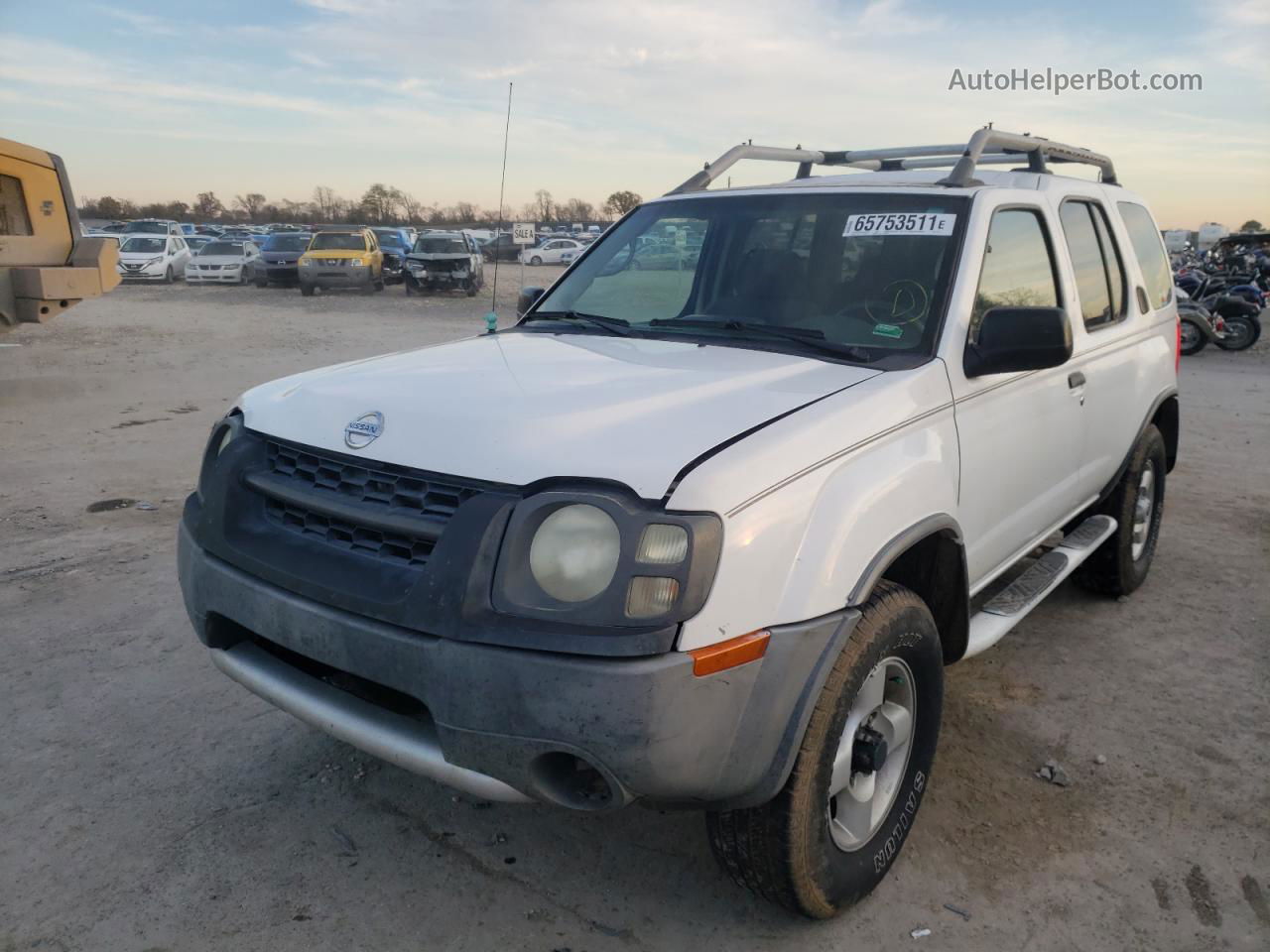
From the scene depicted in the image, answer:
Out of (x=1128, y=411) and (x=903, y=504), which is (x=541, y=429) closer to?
(x=903, y=504)

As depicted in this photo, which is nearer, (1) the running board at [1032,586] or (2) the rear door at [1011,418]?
(2) the rear door at [1011,418]

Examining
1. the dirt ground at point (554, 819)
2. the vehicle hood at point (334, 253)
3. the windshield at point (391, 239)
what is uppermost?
the windshield at point (391, 239)

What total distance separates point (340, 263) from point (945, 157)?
22.5 metres

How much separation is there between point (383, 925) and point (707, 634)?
1.25m

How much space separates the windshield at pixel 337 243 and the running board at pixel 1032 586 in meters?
23.9

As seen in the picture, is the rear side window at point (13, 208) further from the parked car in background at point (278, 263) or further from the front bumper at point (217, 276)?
the front bumper at point (217, 276)

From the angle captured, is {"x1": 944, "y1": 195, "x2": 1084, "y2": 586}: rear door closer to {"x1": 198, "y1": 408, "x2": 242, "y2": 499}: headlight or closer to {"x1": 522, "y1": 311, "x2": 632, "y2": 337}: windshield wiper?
{"x1": 522, "y1": 311, "x2": 632, "y2": 337}: windshield wiper

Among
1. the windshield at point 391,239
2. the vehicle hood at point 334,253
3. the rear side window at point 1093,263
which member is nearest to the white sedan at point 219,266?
the vehicle hood at point 334,253

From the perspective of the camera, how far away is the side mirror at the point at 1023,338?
2.86 metres

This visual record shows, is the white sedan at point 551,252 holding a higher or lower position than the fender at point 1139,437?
higher

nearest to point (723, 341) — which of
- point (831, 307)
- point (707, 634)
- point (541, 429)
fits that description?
point (831, 307)

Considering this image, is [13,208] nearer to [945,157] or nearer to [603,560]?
[945,157]

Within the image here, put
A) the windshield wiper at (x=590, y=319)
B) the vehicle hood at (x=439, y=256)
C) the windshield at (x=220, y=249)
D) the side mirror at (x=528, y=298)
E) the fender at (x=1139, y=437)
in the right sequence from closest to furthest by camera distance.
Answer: the windshield wiper at (x=590, y=319)
the side mirror at (x=528, y=298)
the fender at (x=1139, y=437)
the vehicle hood at (x=439, y=256)
the windshield at (x=220, y=249)

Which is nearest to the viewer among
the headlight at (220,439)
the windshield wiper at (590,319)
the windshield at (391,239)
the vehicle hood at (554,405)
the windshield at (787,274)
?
the vehicle hood at (554,405)
